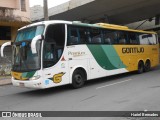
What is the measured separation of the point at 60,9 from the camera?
28281 millimetres

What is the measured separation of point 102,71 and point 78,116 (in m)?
7.34

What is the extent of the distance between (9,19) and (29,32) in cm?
1351

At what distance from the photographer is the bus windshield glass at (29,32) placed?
1221 centimetres

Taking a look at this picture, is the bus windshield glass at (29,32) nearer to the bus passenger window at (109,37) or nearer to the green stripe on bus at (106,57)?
the green stripe on bus at (106,57)

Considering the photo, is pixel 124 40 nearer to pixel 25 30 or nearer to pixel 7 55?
pixel 25 30

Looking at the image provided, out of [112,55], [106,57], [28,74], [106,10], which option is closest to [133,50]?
[112,55]

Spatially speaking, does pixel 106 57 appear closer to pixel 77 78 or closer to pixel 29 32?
pixel 77 78

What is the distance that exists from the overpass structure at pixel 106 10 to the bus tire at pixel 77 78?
11251mm

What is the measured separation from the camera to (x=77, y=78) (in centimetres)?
1342

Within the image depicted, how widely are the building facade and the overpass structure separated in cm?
291

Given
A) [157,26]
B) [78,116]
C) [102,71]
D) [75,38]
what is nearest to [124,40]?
[102,71]

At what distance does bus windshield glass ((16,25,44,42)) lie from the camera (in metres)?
12.2

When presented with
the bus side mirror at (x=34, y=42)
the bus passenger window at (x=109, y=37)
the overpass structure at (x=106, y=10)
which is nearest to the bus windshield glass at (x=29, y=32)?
the bus side mirror at (x=34, y=42)

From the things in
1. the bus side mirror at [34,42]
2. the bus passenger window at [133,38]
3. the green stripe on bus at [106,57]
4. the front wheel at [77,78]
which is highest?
the bus passenger window at [133,38]
